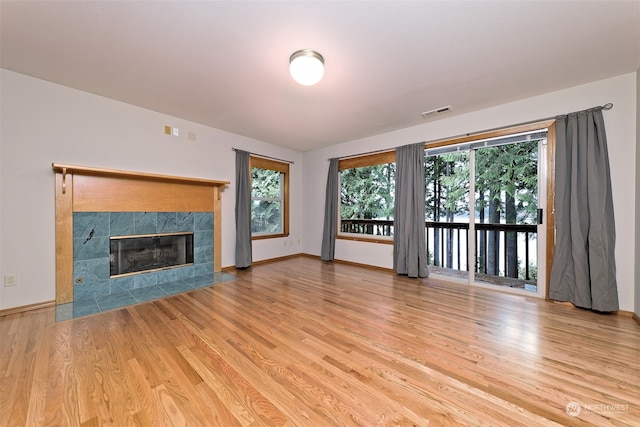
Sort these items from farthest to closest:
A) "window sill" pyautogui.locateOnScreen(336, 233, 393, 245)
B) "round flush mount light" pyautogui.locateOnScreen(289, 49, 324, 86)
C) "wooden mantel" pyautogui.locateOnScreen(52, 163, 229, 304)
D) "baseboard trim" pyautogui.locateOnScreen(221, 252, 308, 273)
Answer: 1. "window sill" pyautogui.locateOnScreen(336, 233, 393, 245)
2. "baseboard trim" pyautogui.locateOnScreen(221, 252, 308, 273)
3. "wooden mantel" pyautogui.locateOnScreen(52, 163, 229, 304)
4. "round flush mount light" pyautogui.locateOnScreen(289, 49, 324, 86)

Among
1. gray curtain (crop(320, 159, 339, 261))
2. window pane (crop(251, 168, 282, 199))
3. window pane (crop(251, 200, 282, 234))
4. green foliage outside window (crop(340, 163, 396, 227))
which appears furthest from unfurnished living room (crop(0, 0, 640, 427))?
gray curtain (crop(320, 159, 339, 261))

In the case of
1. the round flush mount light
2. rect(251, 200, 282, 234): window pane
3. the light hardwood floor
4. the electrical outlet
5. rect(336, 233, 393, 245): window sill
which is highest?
the round flush mount light

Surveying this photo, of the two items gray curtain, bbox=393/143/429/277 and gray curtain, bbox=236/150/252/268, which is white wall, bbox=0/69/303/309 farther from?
gray curtain, bbox=393/143/429/277

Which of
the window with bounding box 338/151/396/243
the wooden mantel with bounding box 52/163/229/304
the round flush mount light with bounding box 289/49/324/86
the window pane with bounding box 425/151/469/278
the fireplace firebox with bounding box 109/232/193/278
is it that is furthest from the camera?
the window with bounding box 338/151/396/243

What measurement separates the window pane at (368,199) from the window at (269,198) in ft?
4.28

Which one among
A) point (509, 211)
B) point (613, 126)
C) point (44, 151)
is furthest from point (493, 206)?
point (44, 151)

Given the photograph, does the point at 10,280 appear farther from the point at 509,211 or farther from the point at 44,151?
the point at 509,211

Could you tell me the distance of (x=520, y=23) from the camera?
1.74 m

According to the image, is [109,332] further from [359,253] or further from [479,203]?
[479,203]

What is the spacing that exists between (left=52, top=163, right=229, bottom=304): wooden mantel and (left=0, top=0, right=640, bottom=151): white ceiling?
1006mm

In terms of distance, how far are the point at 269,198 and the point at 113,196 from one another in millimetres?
2597

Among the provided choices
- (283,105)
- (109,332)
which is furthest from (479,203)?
(109,332)

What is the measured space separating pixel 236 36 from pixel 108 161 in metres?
2.48

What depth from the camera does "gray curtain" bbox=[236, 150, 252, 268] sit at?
13.9 ft
